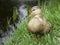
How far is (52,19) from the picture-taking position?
5.31 m

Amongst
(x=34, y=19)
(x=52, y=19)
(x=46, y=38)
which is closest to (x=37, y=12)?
(x=34, y=19)

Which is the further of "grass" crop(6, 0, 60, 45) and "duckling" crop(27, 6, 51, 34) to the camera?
"grass" crop(6, 0, 60, 45)

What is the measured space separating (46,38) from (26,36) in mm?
550

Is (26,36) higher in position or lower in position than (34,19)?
lower

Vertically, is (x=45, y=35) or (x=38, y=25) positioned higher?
(x=38, y=25)

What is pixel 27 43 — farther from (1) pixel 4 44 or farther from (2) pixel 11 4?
(2) pixel 11 4

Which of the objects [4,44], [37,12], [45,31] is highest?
[37,12]

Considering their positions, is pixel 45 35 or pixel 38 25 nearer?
pixel 38 25

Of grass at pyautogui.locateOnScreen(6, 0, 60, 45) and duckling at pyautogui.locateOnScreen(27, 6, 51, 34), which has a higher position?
duckling at pyautogui.locateOnScreen(27, 6, 51, 34)

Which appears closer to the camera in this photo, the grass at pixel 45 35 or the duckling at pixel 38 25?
the duckling at pixel 38 25

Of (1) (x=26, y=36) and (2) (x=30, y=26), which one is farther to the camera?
(1) (x=26, y=36)

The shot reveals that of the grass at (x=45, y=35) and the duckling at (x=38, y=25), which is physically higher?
the duckling at (x=38, y=25)

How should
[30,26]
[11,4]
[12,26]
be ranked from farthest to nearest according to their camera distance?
1. [11,4]
2. [12,26]
3. [30,26]

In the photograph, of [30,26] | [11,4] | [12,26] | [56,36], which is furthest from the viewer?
[11,4]
